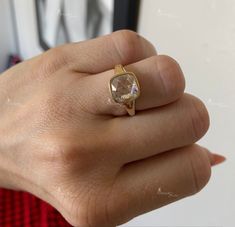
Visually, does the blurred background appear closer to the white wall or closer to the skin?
the skin

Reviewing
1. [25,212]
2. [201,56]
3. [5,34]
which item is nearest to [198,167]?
[201,56]

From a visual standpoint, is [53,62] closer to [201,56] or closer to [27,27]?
[201,56]

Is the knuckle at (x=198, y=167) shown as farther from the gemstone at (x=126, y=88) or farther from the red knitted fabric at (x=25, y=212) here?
the red knitted fabric at (x=25, y=212)

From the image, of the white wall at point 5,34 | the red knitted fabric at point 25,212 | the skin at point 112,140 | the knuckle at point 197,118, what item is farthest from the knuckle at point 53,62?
the white wall at point 5,34

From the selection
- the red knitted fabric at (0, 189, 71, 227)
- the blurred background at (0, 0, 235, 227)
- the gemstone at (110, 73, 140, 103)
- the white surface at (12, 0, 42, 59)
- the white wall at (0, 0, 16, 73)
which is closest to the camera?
the gemstone at (110, 73, 140, 103)

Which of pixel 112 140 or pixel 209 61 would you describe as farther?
pixel 209 61

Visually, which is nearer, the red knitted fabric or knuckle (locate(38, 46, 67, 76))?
knuckle (locate(38, 46, 67, 76))

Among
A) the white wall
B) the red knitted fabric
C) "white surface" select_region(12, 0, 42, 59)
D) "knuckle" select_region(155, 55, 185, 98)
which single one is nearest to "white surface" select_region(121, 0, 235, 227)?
"knuckle" select_region(155, 55, 185, 98)
